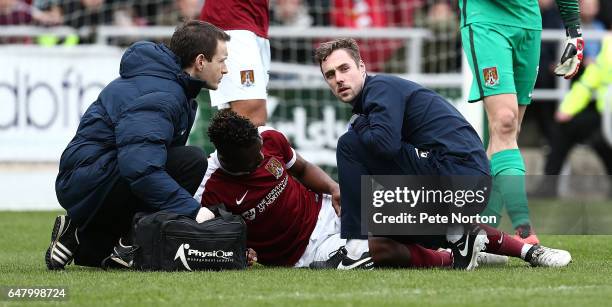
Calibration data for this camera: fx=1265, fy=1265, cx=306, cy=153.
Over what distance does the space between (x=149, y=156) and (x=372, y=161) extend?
110 cm

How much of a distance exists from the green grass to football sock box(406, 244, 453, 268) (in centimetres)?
24

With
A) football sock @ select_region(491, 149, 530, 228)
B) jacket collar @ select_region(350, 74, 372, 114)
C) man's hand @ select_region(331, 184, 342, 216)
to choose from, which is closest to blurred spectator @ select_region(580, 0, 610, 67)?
football sock @ select_region(491, 149, 530, 228)

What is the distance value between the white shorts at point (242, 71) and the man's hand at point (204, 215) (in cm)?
203

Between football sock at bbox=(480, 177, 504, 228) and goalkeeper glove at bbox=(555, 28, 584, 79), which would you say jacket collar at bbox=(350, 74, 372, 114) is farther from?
goalkeeper glove at bbox=(555, 28, 584, 79)

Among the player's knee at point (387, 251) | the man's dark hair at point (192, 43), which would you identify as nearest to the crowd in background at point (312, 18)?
the man's dark hair at point (192, 43)

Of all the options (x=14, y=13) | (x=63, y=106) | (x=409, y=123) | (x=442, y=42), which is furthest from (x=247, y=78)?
(x=14, y=13)

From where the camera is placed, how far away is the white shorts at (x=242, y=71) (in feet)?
26.3

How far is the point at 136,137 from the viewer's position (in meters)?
5.92

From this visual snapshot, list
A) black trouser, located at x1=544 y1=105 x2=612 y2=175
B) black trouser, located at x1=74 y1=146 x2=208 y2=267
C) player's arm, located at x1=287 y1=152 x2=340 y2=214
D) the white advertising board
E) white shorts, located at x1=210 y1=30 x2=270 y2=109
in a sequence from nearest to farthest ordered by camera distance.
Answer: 1. black trouser, located at x1=74 y1=146 x2=208 y2=267
2. player's arm, located at x1=287 y1=152 x2=340 y2=214
3. white shorts, located at x1=210 y1=30 x2=270 y2=109
4. the white advertising board
5. black trouser, located at x1=544 y1=105 x2=612 y2=175

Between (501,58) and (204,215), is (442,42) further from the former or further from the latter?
(204,215)

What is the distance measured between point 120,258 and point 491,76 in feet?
7.61

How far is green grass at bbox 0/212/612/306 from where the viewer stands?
4.98m

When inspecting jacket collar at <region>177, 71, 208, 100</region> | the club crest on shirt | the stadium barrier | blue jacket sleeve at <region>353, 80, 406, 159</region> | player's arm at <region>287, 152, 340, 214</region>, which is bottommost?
the stadium barrier

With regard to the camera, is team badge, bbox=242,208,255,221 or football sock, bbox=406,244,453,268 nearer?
football sock, bbox=406,244,453,268
